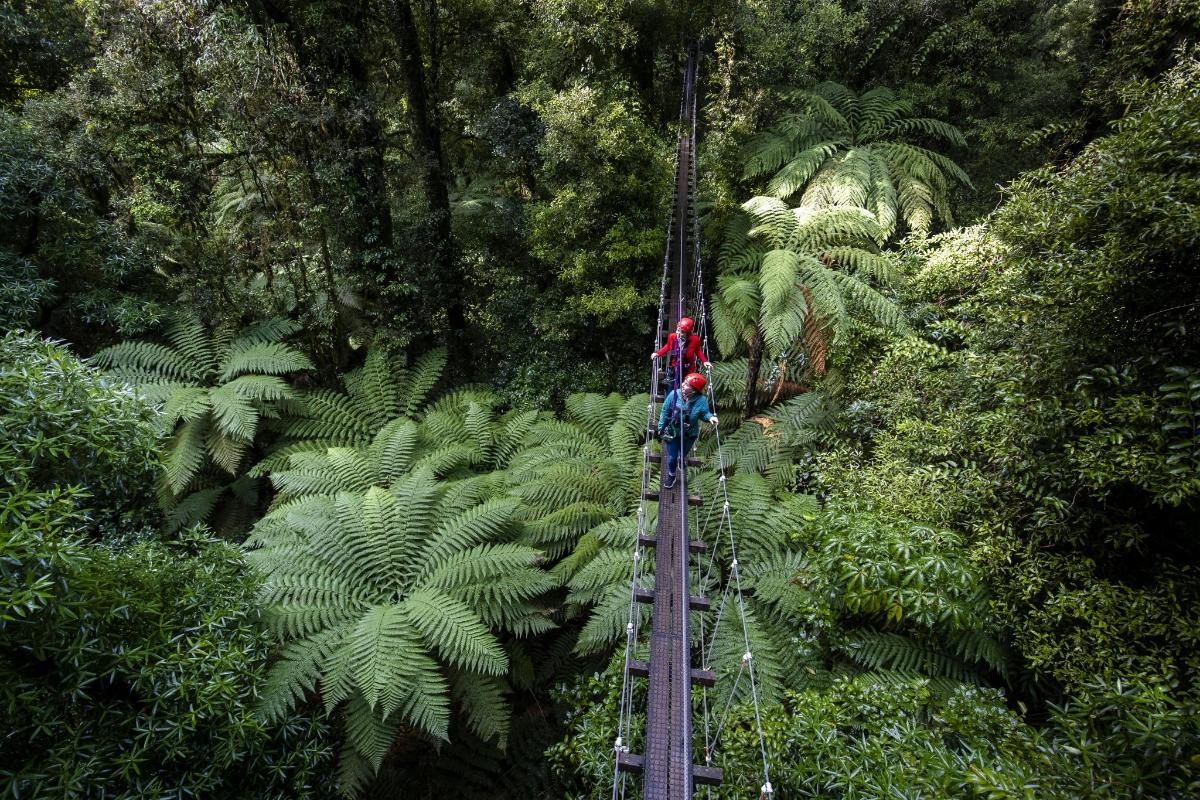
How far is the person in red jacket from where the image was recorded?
4535mm

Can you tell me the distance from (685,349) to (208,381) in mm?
5024

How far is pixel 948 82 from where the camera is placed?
7516 millimetres

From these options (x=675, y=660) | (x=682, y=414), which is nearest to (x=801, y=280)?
(x=682, y=414)

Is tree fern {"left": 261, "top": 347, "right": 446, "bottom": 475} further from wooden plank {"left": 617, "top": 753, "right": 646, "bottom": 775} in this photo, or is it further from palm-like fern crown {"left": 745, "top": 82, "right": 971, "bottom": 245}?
palm-like fern crown {"left": 745, "top": 82, "right": 971, "bottom": 245}

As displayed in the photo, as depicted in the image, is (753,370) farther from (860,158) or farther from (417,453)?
(860,158)

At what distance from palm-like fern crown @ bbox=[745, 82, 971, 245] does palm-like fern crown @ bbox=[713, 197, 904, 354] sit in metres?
0.63

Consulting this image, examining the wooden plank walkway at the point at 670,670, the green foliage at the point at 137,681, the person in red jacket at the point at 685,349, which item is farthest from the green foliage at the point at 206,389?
the wooden plank walkway at the point at 670,670

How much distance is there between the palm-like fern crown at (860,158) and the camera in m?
6.52

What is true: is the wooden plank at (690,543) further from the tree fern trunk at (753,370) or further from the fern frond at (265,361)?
the fern frond at (265,361)

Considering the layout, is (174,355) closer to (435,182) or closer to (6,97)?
(435,182)

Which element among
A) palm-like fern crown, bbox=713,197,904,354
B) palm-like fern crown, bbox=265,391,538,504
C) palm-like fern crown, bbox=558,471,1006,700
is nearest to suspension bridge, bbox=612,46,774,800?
palm-like fern crown, bbox=558,471,1006,700

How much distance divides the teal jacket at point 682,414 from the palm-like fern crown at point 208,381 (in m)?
3.82

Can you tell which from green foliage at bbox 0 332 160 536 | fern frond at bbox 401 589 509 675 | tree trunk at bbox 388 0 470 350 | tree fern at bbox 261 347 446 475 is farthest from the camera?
tree trunk at bbox 388 0 470 350

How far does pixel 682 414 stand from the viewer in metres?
3.65
